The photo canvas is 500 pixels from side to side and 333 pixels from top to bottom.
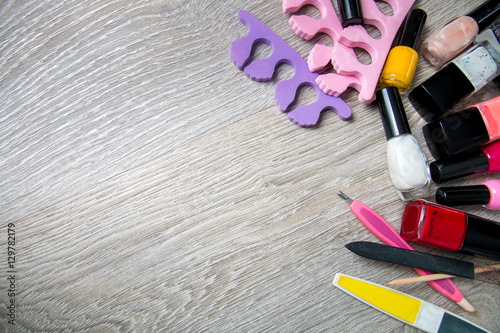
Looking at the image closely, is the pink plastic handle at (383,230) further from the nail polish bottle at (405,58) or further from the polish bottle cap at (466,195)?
the nail polish bottle at (405,58)

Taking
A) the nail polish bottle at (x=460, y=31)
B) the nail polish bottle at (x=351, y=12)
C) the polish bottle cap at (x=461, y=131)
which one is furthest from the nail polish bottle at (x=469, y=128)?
the nail polish bottle at (x=351, y=12)

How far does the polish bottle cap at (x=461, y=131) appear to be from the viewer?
520 mm

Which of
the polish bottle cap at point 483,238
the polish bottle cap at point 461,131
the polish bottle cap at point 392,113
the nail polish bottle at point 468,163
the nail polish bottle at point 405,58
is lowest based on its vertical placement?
the polish bottle cap at point 483,238

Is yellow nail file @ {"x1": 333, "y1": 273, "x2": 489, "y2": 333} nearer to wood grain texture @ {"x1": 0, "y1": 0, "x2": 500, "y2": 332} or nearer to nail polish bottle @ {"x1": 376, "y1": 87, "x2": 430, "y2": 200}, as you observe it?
wood grain texture @ {"x1": 0, "y1": 0, "x2": 500, "y2": 332}

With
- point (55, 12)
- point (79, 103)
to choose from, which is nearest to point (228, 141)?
point (79, 103)

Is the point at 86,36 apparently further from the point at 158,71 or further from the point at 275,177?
the point at 275,177

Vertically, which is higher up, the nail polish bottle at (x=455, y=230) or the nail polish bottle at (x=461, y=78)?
the nail polish bottle at (x=461, y=78)

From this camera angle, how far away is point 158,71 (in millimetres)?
579

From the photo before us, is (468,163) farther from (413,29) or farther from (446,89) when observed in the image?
(413,29)

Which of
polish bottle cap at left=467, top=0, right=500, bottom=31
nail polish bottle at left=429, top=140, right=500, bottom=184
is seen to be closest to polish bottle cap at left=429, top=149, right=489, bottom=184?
nail polish bottle at left=429, top=140, right=500, bottom=184

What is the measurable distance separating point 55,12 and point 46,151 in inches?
9.4

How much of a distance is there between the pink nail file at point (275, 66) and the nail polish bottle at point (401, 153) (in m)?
0.06

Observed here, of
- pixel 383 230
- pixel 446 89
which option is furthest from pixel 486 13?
pixel 383 230

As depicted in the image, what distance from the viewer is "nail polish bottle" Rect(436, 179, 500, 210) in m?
0.52
